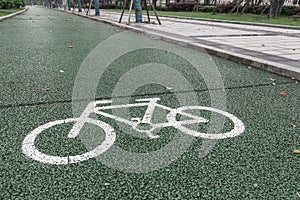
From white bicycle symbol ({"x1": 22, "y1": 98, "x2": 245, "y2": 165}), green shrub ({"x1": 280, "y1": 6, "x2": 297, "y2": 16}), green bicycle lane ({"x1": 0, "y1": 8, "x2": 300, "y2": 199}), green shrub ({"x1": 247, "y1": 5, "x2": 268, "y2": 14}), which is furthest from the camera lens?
green shrub ({"x1": 247, "y1": 5, "x2": 268, "y2": 14})

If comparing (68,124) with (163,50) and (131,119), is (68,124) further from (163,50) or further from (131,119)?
(163,50)

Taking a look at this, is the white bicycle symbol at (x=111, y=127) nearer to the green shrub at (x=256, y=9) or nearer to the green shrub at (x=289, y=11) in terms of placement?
the green shrub at (x=289, y=11)

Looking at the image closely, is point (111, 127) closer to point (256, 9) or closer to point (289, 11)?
point (289, 11)

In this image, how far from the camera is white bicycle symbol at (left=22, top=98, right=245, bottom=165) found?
1982mm

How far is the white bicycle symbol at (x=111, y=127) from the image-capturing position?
78.0 inches

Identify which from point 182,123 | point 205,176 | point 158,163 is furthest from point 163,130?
point 205,176

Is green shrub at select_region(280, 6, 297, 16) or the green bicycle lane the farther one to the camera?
green shrub at select_region(280, 6, 297, 16)

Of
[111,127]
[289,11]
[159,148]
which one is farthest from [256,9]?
[159,148]

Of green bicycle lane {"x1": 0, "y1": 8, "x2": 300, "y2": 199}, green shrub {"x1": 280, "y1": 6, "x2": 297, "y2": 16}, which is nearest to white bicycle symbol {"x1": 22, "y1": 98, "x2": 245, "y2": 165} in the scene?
green bicycle lane {"x1": 0, "y1": 8, "x2": 300, "y2": 199}

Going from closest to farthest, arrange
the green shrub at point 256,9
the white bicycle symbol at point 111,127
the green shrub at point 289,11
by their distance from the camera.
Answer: the white bicycle symbol at point 111,127
the green shrub at point 289,11
the green shrub at point 256,9

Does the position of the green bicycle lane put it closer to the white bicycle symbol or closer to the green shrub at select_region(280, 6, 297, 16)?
the white bicycle symbol

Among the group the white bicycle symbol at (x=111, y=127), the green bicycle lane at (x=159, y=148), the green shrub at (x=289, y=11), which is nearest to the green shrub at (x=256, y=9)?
the green shrub at (x=289, y=11)

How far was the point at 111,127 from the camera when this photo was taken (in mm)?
2443

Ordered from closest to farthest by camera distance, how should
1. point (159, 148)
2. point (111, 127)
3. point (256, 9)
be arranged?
point (159, 148) → point (111, 127) → point (256, 9)
